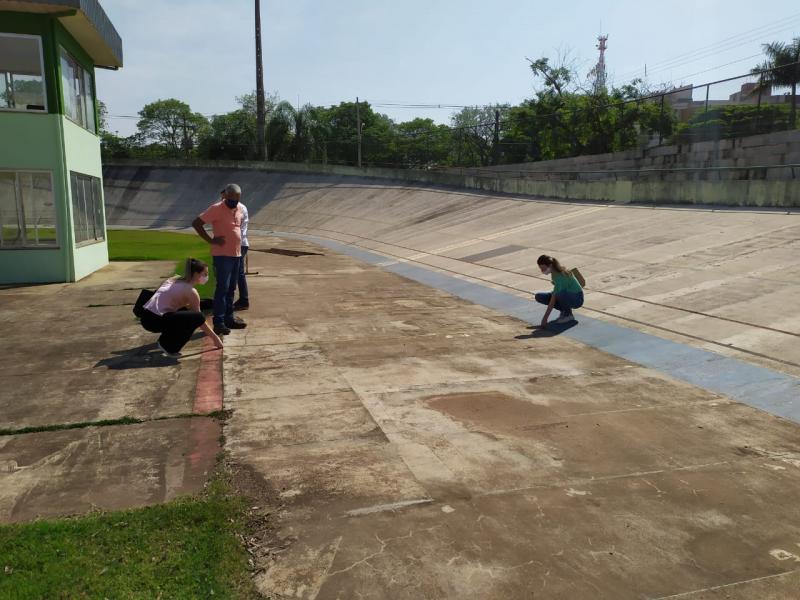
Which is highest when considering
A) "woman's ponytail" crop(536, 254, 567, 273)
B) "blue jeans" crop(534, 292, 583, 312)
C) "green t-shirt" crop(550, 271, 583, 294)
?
"woman's ponytail" crop(536, 254, 567, 273)

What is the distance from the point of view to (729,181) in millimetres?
17047

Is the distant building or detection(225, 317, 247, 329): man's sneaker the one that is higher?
the distant building

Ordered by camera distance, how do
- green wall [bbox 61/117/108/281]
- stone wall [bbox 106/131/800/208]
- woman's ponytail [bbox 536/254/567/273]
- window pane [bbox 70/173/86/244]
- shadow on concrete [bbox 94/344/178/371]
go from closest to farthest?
shadow on concrete [bbox 94/344/178/371]
woman's ponytail [bbox 536/254/567/273]
green wall [bbox 61/117/108/281]
window pane [bbox 70/173/86/244]
stone wall [bbox 106/131/800/208]

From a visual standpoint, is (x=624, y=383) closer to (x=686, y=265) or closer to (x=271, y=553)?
(x=271, y=553)

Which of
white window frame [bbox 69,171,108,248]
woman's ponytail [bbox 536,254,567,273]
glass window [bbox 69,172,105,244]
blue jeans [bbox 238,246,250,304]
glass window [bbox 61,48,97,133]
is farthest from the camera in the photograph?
glass window [bbox 69,172,105,244]

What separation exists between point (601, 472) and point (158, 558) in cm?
298

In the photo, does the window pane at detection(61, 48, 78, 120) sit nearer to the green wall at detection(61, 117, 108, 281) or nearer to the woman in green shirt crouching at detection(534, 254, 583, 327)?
the green wall at detection(61, 117, 108, 281)

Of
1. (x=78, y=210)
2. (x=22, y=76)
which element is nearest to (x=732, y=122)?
(x=78, y=210)

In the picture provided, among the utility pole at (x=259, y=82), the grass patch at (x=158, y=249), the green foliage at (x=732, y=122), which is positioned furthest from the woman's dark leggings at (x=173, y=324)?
the utility pole at (x=259, y=82)

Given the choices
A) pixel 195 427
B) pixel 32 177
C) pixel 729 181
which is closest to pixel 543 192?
pixel 729 181

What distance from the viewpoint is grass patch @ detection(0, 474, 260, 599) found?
287 cm

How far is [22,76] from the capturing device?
525 inches

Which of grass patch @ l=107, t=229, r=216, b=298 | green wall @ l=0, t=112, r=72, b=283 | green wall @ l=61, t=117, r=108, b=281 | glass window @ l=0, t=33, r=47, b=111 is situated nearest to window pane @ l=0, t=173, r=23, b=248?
green wall @ l=0, t=112, r=72, b=283

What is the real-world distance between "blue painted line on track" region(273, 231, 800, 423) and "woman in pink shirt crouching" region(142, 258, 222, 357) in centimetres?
509
